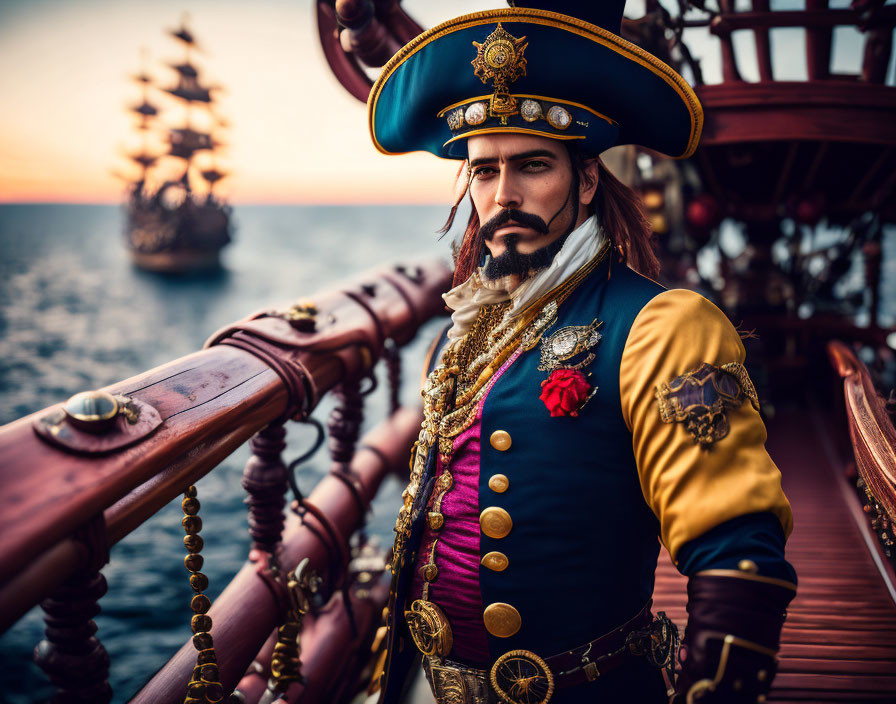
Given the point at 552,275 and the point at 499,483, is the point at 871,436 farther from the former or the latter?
the point at 499,483

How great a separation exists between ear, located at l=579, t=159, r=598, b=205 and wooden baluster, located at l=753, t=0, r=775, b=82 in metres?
2.83

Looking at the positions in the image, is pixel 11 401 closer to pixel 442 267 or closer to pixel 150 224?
pixel 442 267

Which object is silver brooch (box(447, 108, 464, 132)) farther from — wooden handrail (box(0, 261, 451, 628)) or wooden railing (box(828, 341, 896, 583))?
wooden railing (box(828, 341, 896, 583))

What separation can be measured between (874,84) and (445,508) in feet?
12.0

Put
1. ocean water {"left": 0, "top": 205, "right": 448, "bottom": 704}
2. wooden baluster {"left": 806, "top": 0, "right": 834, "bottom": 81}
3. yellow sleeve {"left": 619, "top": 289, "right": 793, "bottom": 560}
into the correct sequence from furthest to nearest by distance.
Answer: ocean water {"left": 0, "top": 205, "right": 448, "bottom": 704} < wooden baluster {"left": 806, "top": 0, "right": 834, "bottom": 81} < yellow sleeve {"left": 619, "top": 289, "right": 793, "bottom": 560}

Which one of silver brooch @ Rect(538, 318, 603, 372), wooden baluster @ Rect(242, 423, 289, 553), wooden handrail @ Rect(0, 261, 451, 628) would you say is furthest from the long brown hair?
wooden baluster @ Rect(242, 423, 289, 553)

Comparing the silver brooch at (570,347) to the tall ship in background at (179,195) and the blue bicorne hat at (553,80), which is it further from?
the tall ship in background at (179,195)

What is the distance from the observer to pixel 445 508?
5.63 feet

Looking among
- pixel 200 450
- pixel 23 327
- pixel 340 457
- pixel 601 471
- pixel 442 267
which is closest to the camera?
pixel 601 471

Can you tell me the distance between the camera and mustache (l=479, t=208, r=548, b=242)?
1.67 meters

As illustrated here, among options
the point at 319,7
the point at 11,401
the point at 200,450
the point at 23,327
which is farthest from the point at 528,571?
the point at 23,327

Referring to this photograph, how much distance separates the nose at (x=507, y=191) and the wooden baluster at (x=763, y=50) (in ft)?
10.1

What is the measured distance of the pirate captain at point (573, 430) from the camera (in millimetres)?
1258

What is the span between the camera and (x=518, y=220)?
5.48ft
